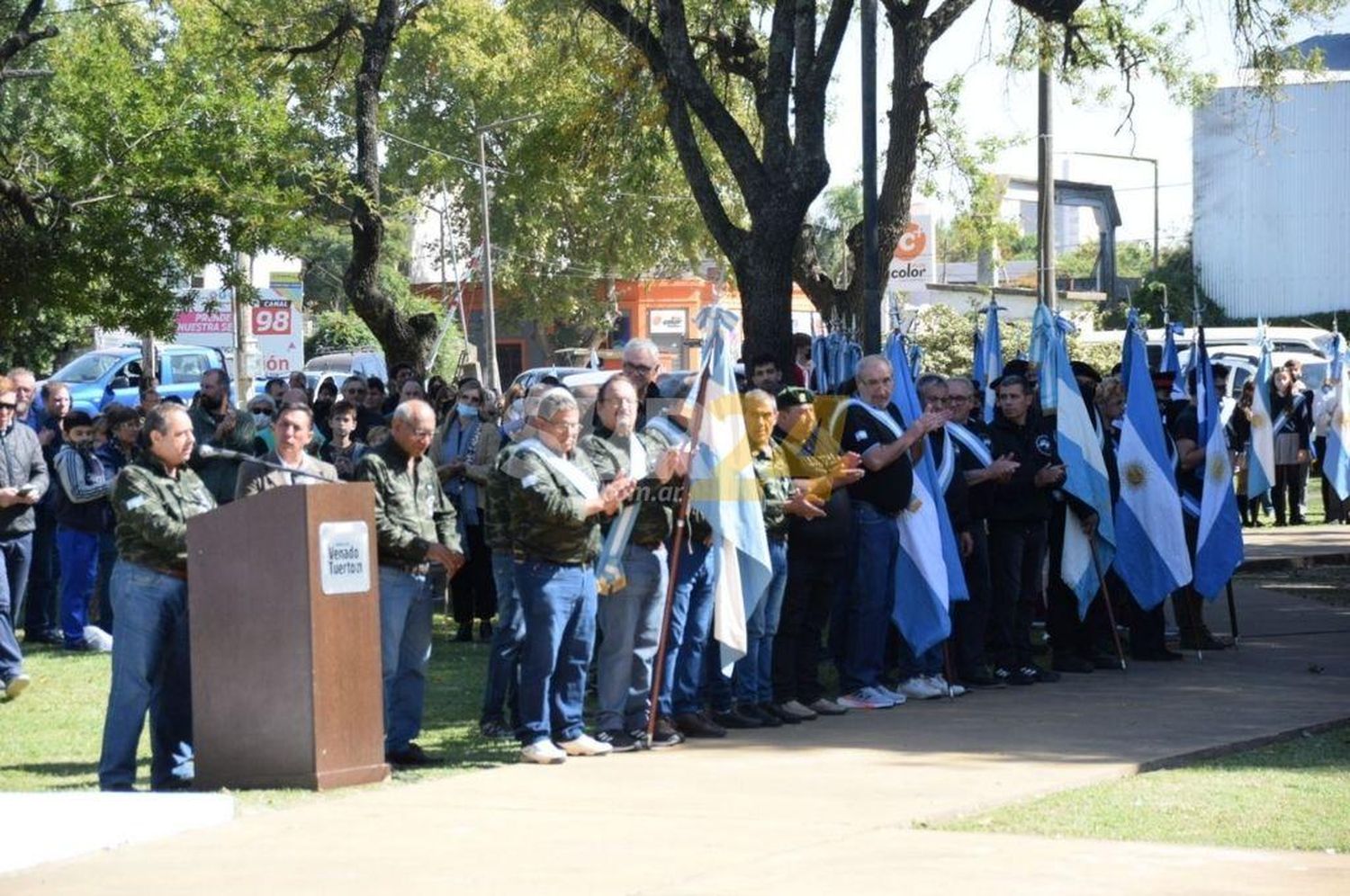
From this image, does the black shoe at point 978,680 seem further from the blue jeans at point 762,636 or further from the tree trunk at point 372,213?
the tree trunk at point 372,213

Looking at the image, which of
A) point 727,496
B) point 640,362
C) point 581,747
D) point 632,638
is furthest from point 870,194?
point 581,747

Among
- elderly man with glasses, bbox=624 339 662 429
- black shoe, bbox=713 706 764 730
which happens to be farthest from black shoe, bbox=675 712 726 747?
elderly man with glasses, bbox=624 339 662 429

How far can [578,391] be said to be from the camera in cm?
2809

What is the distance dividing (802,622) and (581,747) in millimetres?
2015

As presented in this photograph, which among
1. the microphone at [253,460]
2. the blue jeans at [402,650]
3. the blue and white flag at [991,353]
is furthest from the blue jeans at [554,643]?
the blue and white flag at [991,353]

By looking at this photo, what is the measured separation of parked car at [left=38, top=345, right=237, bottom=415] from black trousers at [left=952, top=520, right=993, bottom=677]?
22.8 m

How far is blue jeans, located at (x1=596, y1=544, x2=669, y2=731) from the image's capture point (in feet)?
35.6

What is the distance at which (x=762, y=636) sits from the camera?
38.5ft

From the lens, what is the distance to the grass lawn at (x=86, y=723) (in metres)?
10.2

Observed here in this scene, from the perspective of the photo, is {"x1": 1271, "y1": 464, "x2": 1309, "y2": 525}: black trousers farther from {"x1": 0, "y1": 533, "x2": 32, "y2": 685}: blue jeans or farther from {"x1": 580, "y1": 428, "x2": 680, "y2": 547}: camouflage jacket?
{"x1": 580, "y1": 428, "x2": 680, "y2": 547}: camouflage jacket

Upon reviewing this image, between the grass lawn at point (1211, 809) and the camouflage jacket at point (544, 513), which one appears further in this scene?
the camouflage jacket at point (544, 513)

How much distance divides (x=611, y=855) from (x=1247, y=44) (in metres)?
12.2

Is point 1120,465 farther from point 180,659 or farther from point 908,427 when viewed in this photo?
point 180,659

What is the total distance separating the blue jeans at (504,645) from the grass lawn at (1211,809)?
10.3 ft
